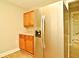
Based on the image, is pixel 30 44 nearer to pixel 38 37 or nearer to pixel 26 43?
pixel 26 43

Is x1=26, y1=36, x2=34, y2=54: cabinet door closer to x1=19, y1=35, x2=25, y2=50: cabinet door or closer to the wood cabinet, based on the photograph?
the wood cabinet

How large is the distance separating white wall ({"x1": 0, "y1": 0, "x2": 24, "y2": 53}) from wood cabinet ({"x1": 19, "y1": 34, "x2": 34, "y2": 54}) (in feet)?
0.87

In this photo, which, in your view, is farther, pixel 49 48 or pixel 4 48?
pixel 4 48

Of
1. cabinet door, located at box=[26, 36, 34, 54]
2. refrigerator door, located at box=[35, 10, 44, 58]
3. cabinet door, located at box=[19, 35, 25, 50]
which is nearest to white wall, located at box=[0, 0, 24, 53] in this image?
cabinet door, located at box=[19, 35, 25, 50]

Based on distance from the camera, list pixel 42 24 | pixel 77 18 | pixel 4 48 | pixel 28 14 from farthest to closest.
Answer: pixel 28 14 < pixel 4 48 < pixel 77 18 < pixel 42 24

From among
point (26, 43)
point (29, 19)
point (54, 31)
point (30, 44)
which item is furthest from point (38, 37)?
point (29, 19)

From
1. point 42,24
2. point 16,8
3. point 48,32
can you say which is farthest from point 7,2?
point 48,32

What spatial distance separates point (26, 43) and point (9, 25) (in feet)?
3.55

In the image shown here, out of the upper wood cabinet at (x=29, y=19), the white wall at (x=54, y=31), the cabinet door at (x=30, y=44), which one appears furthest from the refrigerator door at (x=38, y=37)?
the upper wood cabinet at (x=29, y=19)

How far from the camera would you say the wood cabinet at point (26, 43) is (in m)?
3.44

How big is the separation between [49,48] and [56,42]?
27cm

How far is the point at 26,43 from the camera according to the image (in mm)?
3768

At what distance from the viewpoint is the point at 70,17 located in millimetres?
3002

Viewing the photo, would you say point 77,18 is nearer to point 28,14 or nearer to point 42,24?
point 42,24
